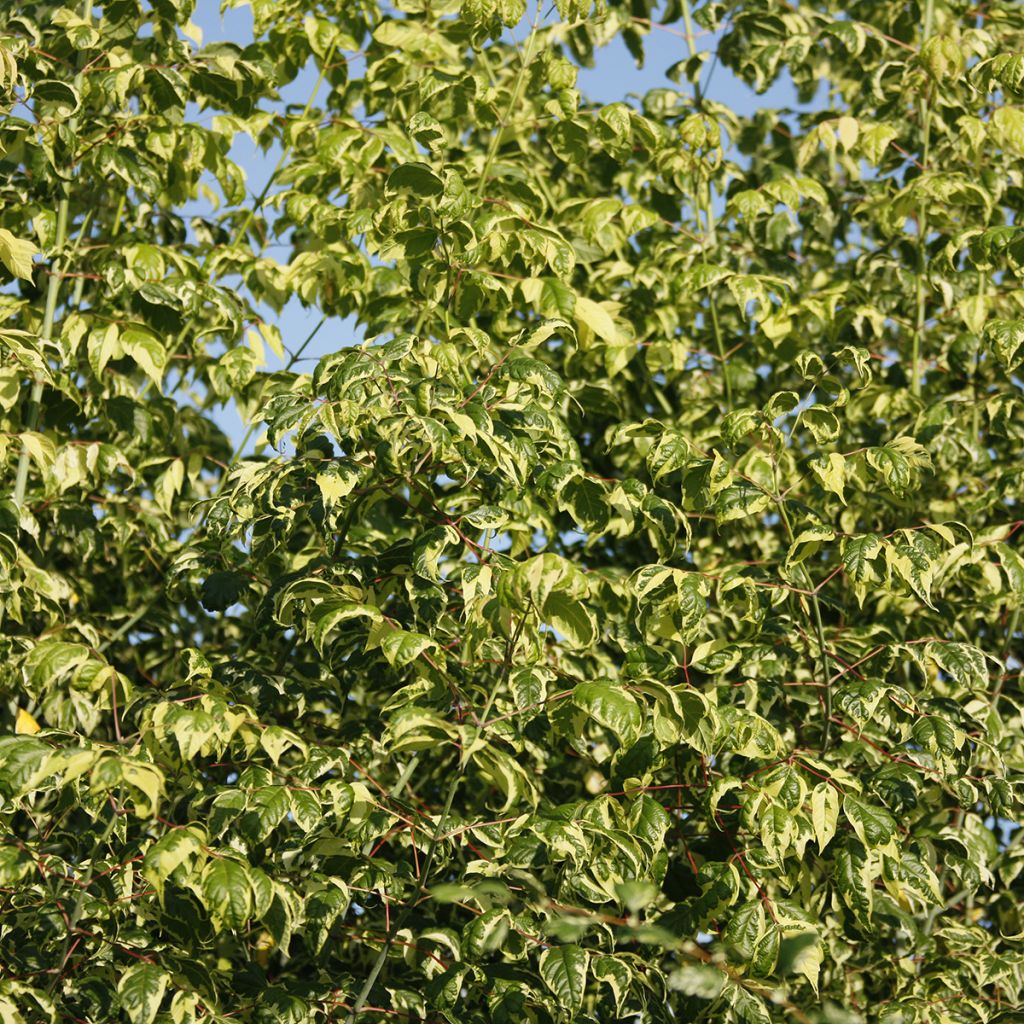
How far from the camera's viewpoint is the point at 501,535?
10.6 feet

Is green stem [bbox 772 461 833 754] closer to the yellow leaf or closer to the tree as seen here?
the tree

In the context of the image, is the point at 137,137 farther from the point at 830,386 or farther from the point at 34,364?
the point at 830,386

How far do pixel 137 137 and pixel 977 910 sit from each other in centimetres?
337

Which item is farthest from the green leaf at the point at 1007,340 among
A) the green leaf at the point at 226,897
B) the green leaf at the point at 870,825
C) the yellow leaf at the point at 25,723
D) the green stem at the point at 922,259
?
the yellow leaf at the point at 25,723

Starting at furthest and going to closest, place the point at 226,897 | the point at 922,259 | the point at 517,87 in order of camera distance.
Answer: the point at 922,259
the point at 517,87
the point at 226,897

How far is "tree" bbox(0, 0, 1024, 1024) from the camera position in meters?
2.71

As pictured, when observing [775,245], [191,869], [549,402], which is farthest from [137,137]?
[191,869]

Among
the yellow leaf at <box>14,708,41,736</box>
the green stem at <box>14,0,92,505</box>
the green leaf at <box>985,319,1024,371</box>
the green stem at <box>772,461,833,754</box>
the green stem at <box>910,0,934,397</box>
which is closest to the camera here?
the green stem at <box>772,461,833,754</box>

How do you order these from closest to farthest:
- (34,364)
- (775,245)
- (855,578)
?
(855,578) < (34,364) < (775,245)

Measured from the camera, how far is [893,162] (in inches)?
167

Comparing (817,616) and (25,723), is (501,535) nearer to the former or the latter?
(817,616)

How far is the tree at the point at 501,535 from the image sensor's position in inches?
106

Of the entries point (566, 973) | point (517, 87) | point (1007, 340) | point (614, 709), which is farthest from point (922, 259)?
point (566, 973)

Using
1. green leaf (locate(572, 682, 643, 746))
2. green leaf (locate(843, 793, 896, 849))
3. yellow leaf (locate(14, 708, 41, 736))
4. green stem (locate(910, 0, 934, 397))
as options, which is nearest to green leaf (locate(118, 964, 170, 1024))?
green leaf (locate(572, 682, 643, 746))
